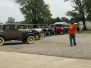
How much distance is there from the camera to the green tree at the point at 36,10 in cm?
6350

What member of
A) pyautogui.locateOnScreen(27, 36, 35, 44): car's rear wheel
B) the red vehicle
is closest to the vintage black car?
pyautogui.locateOnScreen(27, 36, 35, 44): car's rear wheel

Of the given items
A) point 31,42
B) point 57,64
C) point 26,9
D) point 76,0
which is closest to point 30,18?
point 26,9

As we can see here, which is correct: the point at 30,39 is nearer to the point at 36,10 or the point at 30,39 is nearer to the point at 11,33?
the point at 11,33

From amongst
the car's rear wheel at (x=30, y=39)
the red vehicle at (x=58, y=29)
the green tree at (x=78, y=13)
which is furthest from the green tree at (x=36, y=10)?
the car's rear wheel at (x=30, y=39)

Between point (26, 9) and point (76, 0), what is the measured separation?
50.2ft

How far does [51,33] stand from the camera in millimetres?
31484

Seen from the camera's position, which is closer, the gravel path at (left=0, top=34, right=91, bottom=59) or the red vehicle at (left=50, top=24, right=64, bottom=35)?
the gravel path at (left=0, top=34, right=91, bottom=59)

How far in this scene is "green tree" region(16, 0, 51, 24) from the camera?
208 ft

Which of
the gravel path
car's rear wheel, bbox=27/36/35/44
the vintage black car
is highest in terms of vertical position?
the vintage black car

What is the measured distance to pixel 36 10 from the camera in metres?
64.3

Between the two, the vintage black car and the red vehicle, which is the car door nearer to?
the vintage black car

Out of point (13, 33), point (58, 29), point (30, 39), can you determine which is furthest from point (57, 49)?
point (58, 29)

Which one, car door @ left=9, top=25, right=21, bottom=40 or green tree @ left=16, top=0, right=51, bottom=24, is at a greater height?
green tree @ left=16, top=0, right=51, bottom=24

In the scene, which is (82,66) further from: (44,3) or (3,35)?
(44,3)
